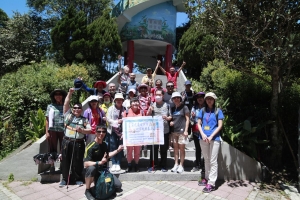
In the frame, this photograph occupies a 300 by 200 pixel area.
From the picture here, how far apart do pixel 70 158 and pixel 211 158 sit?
2.94 metres

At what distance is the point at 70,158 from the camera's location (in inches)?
180

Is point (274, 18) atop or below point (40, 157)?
atop

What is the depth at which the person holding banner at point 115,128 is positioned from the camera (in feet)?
16.0

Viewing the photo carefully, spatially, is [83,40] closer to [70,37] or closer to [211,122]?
[70,37]

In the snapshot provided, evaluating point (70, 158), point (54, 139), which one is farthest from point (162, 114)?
point (54, 139)

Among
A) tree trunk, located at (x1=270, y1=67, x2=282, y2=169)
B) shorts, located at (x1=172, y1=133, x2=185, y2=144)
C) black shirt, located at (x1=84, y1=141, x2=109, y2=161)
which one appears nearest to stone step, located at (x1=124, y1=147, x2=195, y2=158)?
shorts, located at (x1=172, y1=133, x2=185, y2=144)

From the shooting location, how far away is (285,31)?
4.98 meters

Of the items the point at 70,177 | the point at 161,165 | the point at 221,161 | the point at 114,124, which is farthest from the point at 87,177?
the point at 221,161

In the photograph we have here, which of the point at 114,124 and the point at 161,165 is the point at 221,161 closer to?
the point at 161,165

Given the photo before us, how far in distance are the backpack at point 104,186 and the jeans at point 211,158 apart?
1.99 metres

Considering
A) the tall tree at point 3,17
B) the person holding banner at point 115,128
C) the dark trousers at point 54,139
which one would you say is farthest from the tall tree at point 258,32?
the tall tree at point 3,17

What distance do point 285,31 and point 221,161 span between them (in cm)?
334

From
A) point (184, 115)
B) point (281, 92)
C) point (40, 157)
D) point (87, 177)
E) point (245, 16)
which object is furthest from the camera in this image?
point (281, 92)

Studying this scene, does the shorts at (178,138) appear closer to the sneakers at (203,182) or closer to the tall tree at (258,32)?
the sneakers at (203,182)
